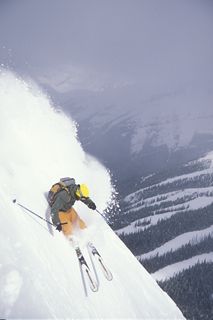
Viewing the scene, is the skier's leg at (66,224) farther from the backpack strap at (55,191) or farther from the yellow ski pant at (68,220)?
the backpack strap at (55,191)

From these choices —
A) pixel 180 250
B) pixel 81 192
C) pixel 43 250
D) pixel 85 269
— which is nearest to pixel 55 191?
pixel 81 192

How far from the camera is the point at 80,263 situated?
14.0 metres

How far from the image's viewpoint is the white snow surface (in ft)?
30.5

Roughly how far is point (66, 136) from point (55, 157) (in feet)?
21.0

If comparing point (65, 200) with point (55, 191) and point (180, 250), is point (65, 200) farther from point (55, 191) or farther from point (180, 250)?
point (180, 250)

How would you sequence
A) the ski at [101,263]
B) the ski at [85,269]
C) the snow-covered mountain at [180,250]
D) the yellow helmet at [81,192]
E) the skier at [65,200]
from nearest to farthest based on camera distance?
the ski at [85,269], the ski at [101,263], the skier at [65,200], the yellow helmet at [81,192], the snow-covered mountain at [180,250]

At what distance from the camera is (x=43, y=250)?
11859mm

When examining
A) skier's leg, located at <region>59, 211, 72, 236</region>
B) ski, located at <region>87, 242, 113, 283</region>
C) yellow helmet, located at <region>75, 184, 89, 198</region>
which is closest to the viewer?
ski, located at <region>87, 242, 113, 283</region>

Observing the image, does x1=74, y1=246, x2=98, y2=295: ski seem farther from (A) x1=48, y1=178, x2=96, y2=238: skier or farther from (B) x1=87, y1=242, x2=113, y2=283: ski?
(A) x1=48, y1=178, x2=96, y2=238: skier

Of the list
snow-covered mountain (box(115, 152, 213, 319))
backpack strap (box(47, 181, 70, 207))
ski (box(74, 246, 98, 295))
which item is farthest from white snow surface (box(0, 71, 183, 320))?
snow-covered mountain (box(115, 152, 213, 319))

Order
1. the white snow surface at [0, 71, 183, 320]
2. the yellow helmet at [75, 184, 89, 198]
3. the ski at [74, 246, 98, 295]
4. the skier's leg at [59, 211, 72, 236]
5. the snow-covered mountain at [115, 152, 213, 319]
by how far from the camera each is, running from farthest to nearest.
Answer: the snow-covered mountain at [115, 152, 213, 319] → the yellow helmet at [75, 184, 89, 198] → the skier's leg at [59, 211, 72, 236] → the ski at [74, 246, 98, 295] → the white snow surface at [0, 71, 183, 320]

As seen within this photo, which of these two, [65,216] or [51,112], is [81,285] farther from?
[51,112]

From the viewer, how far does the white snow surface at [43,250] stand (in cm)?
930

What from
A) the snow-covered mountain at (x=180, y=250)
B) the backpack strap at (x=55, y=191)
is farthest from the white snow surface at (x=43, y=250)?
the snow-covered mountain at (x=180, y=250)
